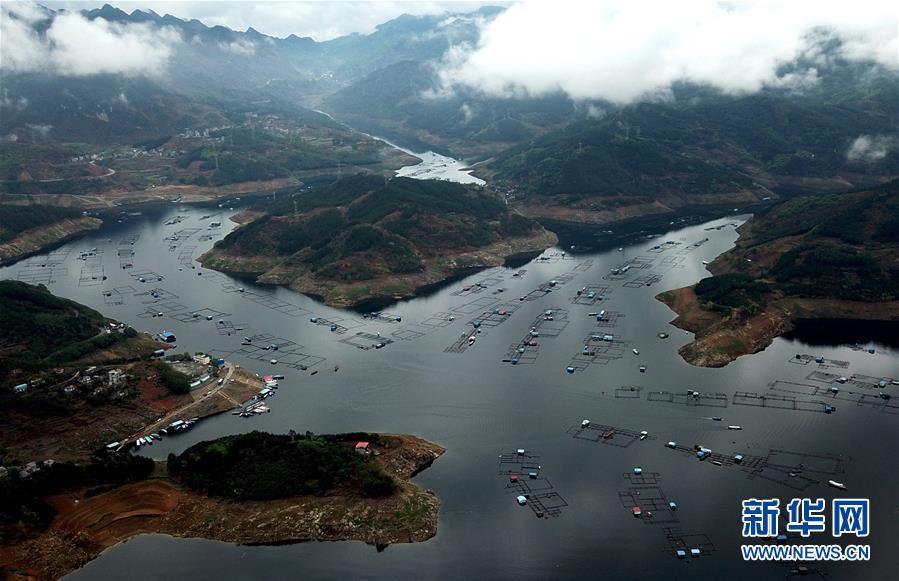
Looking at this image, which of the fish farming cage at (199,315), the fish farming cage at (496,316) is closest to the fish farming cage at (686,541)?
the fish farming cage at (496,316)

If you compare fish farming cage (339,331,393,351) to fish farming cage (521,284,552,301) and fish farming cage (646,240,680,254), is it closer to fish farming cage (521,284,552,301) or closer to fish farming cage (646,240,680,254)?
fish farming cage (521,284,552,301)

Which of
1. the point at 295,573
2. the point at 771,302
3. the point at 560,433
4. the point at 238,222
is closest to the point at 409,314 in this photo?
the point at 560,433

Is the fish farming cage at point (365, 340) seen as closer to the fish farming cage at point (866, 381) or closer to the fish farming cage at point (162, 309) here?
the fish farming cage at point (162, 309)

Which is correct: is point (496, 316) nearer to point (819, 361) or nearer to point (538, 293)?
point (538, 293)

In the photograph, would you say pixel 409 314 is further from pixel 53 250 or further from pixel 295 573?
pixel 53 250

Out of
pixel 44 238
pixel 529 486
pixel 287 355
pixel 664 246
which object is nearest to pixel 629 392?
pixel 529 486

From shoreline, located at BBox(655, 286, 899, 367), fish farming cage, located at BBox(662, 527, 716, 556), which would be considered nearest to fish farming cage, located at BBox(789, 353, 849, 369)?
shoreline, located at BBox(655, 286, 899, 367)

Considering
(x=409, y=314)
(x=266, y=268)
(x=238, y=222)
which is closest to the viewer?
(x=409, y=314)
